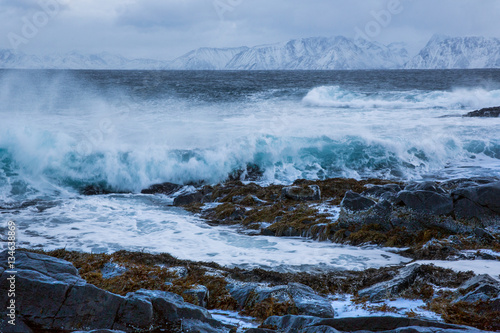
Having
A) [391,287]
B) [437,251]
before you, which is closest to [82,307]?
[391,287]

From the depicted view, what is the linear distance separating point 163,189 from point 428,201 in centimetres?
865

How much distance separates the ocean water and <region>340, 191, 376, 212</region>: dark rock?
46.6 inches

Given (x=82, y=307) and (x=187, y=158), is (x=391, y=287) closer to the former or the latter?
(x=82, y=307)

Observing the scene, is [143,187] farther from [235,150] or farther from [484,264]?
[484,264]

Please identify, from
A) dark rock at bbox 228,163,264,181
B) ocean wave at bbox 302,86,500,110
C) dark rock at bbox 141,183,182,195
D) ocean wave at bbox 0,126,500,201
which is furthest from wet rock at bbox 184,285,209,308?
ocean wave at bbox 302,86,500,110

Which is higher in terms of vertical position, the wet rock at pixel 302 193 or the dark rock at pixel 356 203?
the dark rock at pixel 356 203

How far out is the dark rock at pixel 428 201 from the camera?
795 cm

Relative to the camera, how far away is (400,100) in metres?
36.9

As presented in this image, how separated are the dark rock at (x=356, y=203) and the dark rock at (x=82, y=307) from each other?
5155mm

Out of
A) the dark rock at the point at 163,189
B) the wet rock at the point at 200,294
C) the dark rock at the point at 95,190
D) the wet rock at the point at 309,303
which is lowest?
the dark rock at the point at 95,190

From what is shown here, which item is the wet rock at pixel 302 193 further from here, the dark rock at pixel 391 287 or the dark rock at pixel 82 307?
the dark rock at pixel 82 307

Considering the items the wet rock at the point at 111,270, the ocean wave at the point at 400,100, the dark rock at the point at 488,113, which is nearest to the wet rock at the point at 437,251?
the wet rock at the point at 111,270

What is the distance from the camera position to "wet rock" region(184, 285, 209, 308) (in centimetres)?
483

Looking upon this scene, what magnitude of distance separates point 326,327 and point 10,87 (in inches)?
1663
